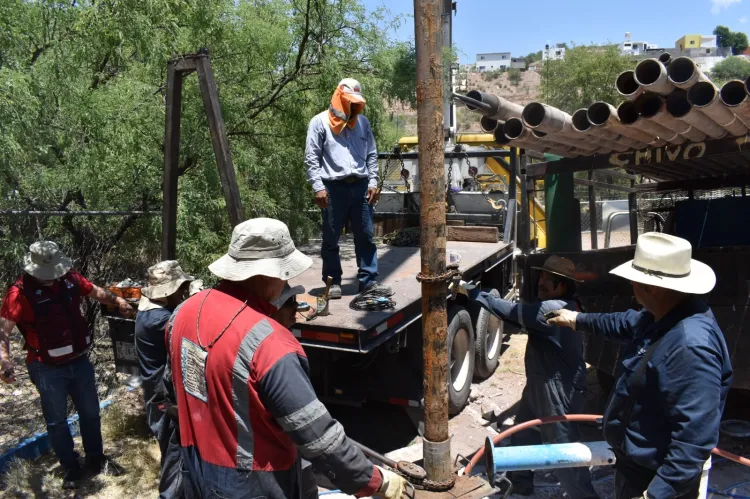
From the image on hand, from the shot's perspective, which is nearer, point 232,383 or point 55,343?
point 232,383

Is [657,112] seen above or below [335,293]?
above

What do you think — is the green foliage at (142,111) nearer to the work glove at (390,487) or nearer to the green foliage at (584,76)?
the work glove at (390,487)

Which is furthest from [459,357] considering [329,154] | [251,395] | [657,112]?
[251,395]

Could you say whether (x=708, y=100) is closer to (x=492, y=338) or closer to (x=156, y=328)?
(x=156, y=328)

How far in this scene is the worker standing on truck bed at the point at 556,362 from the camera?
145 inches

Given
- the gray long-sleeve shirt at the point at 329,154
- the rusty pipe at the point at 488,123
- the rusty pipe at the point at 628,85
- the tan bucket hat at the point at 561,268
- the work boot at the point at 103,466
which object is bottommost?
the work boot at the point at 103,466

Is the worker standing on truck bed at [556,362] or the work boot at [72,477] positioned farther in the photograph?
the work boot at [72,477]

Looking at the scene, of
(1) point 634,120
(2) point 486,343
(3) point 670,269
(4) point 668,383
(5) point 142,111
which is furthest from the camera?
(2) point 486,343

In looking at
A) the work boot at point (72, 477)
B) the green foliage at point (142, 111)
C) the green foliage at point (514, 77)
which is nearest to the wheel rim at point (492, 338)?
the green foliage at point (142, 111)

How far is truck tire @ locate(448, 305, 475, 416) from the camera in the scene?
5.24 meters

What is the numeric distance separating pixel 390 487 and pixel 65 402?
2959 millimetres

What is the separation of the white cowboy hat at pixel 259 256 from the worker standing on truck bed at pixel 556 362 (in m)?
1.88

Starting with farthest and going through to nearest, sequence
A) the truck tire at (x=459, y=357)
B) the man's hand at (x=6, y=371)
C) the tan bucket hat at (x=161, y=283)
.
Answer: the truck tire at (x=459, y=357) → the man's hand at (x=6, y=371) → the tan bucket hat at (x=161, y=283)

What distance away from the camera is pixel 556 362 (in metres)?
3.75
